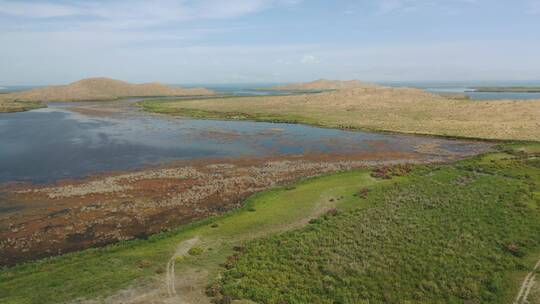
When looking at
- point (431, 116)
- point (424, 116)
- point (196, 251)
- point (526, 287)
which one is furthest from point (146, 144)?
point (431, 116)

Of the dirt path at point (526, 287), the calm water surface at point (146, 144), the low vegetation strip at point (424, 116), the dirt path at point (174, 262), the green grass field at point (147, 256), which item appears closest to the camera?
the dirt path at point (526, 287)

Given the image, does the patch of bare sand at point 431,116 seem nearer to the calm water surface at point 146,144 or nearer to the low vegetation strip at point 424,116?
the low vegetation strip at point 424,116

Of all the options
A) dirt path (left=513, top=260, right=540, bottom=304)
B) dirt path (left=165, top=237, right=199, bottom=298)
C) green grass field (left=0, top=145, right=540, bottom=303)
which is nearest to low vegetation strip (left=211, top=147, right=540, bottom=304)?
green grass field (left=0, top=145, right=540, bottom=303)

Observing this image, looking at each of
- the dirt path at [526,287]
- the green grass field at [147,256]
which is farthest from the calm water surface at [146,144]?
the dirt path at [526,287]

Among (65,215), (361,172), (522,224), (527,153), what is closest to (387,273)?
(522,224)

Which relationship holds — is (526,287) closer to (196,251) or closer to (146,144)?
(196,251)

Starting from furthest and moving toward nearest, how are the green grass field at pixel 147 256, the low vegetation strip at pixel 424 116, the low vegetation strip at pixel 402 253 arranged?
the low vegetation strip at pixel 424 116
the green grass field at pixel 147 256
the low vegetation strip at pixel 402 253

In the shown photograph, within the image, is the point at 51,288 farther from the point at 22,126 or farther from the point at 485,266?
the point at 22,126
